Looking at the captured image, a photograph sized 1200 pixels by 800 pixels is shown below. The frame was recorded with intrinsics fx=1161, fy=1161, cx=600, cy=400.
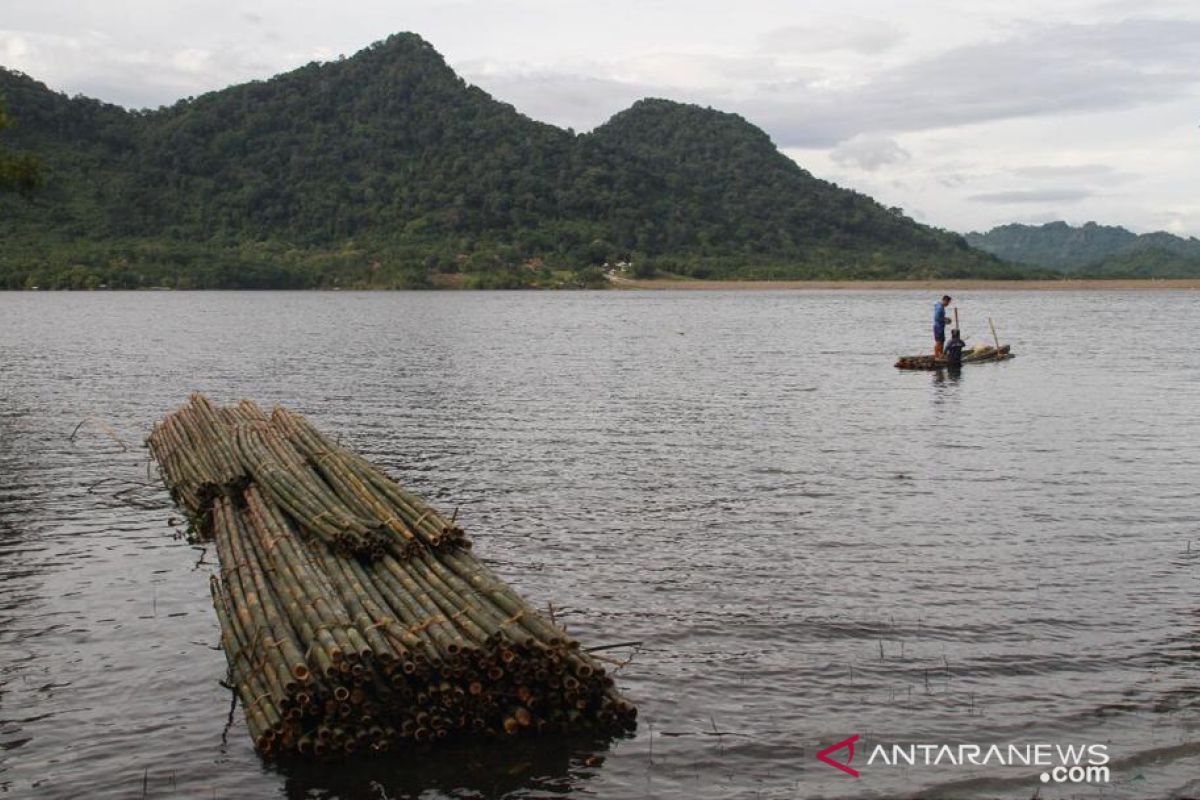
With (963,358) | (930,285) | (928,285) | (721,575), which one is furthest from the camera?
(930,285)

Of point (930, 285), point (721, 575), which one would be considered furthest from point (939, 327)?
point (930, 285)

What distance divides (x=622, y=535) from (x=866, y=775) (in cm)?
890

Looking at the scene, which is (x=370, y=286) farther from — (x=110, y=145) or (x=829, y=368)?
(x=829, y=368)

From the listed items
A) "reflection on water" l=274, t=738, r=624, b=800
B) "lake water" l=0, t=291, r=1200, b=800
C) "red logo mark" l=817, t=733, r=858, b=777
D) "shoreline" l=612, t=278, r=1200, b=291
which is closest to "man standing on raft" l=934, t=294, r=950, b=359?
"lake water" l=0, t=291, r=1200, b=800

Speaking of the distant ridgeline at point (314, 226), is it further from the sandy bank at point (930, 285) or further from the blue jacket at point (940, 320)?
the blue jacket at point (940, 320)

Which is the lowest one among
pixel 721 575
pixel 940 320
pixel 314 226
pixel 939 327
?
pixel 721 575

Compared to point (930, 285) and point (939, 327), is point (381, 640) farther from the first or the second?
point (930, 285)

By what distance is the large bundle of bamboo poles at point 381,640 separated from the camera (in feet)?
34.2

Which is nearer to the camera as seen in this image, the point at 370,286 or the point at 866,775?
the point at 866,775

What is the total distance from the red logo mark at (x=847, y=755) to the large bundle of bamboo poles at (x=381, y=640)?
1867mm

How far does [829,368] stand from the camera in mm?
50375

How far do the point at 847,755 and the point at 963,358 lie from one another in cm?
4235

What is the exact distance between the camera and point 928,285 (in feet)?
565

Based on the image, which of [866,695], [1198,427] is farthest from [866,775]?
[1198,427]
